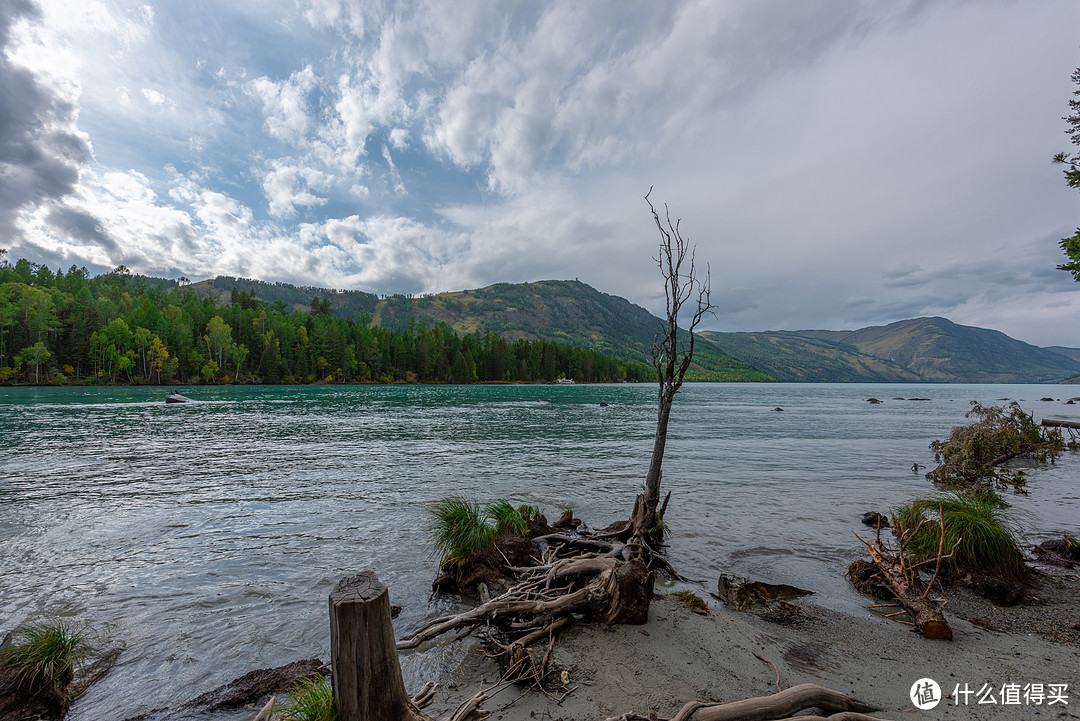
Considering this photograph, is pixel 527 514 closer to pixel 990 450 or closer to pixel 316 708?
pixel 316 708

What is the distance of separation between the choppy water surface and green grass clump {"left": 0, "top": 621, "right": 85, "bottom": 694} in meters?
0.45

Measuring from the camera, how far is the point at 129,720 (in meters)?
4.86

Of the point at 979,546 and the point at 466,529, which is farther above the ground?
the point at 979,546

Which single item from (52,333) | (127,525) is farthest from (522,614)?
(52,333)

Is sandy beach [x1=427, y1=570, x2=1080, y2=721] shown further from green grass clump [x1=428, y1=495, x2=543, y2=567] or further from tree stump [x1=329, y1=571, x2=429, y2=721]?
green grass clump [x1=428, y1=495, x2=543, y2=567]

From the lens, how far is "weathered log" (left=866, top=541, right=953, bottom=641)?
5.92 m

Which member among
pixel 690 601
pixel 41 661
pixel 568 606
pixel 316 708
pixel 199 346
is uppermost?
pixel 199 346

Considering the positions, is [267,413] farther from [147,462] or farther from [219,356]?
[219,356]

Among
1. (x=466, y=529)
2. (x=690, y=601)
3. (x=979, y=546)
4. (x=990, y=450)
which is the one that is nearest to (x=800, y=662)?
(x=690, y=601)

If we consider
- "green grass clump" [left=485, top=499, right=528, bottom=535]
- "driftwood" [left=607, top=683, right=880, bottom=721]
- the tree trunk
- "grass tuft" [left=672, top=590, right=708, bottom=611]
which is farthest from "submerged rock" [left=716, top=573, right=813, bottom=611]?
"green grass clump" [left=485, top=499, right=528, bottom=535]

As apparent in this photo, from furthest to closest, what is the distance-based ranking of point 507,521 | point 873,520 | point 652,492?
point 873,520 < point 507,521 < point 652,492

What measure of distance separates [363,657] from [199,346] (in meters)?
146

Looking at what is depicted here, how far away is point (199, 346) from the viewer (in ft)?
387

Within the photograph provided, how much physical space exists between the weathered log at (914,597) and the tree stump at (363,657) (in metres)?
6.95
